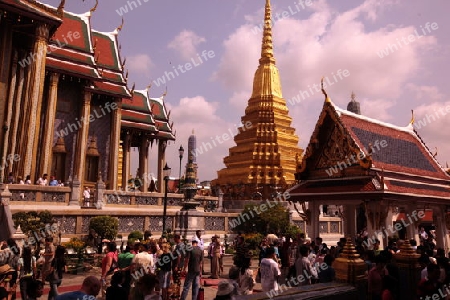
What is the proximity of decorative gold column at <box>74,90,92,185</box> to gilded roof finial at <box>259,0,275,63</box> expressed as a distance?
71.2 ft

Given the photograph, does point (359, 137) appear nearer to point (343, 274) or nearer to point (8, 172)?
point (343, 274)

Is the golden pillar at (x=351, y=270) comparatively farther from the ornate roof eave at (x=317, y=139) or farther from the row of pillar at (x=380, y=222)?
the ornate roof eave at (x=317, y=139)

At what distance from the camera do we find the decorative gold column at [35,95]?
804 inches

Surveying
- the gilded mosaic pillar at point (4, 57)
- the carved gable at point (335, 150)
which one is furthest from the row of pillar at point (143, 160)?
the carved gable at point (335, 150)

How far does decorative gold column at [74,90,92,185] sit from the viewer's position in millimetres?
25825

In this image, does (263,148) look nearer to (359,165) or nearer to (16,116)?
(16,116)

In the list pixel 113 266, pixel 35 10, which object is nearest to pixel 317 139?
pixel 113 266

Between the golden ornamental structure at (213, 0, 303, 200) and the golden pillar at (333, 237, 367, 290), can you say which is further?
the golden ornamental structure at (213, 0, 303, 200)

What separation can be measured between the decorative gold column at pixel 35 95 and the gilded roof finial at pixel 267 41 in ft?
83.8

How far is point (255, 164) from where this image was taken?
34844 mm

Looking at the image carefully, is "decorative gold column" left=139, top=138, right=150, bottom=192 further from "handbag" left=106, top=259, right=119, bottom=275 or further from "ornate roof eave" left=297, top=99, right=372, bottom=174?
"handbag" left=106, top=259, right=119, bottom=275

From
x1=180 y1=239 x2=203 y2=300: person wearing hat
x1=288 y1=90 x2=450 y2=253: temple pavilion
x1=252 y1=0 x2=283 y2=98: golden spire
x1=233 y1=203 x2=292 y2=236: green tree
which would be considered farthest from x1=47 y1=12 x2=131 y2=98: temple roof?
x1=180 y1=239 x2=203 y2=300: person wearing hat

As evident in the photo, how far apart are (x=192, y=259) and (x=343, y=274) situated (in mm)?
3842

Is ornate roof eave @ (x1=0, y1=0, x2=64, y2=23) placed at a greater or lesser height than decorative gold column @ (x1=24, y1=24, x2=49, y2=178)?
greater
